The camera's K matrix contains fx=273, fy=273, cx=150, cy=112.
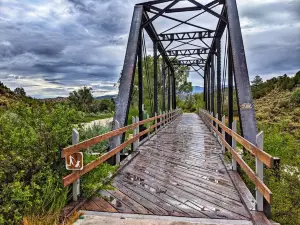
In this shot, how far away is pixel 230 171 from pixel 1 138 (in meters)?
4.07

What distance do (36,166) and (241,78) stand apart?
15.7 ft

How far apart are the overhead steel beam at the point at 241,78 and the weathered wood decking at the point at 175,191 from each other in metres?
1.00

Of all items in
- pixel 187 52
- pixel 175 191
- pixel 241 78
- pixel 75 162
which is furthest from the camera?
pixel 187 52

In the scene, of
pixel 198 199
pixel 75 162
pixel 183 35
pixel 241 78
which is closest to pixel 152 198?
pixel 198 199

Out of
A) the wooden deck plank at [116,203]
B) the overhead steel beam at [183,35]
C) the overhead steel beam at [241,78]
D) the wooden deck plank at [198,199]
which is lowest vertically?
the wooden deck plank at [198,199]

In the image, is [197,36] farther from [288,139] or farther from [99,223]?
[99,223]

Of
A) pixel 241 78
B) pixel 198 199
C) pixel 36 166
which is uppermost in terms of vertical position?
pixel 241 78

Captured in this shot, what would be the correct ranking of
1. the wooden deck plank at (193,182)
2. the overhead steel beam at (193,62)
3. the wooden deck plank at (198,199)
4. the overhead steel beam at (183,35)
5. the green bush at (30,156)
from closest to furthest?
1. the green bush at (30,156)
2. the wooden deck plank at (198,199)
3. the wooden deck plank at (193,182)
4. the overhead steel beam at (183,35)
5. the overhead steel beam at (193,62)

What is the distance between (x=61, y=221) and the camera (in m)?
3.16

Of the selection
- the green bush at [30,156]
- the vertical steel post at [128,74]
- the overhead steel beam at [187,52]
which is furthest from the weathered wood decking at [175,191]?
the overhead steel beam at [187,52]

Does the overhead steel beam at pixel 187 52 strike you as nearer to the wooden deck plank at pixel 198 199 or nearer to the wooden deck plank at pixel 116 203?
the wooden deck plank at pixel 198 199

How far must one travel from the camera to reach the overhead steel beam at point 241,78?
5444mm

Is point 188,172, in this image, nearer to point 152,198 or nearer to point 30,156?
point 152,198

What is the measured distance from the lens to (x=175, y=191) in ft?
13.9
